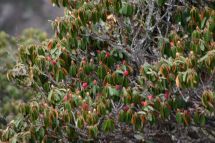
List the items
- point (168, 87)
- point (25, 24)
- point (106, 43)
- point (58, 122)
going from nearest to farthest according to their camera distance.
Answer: point (168, 87) → point (58, 122) → point (106, 43) → point (25, 24)

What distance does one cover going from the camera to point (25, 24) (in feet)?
68.5

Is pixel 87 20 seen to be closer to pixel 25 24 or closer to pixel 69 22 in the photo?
pixel 69 22

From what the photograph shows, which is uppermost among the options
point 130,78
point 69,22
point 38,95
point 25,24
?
point 69,22

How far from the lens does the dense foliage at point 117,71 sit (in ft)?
17.8

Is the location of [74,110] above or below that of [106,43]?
below

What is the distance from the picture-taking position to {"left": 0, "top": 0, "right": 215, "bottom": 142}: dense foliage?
5.43 m

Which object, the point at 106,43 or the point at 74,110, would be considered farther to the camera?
the point at 106,43

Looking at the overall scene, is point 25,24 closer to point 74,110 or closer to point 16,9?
point 16,9

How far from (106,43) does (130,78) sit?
697 millimetres

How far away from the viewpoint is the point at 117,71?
5.76 metres

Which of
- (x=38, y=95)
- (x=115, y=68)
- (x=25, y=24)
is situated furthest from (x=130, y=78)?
(x=25, y=24)

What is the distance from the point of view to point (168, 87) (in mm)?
5480

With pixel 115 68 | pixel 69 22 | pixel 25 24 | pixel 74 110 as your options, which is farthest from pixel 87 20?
pixel 25 24

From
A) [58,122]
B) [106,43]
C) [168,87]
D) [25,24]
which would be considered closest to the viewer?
[168,87]
